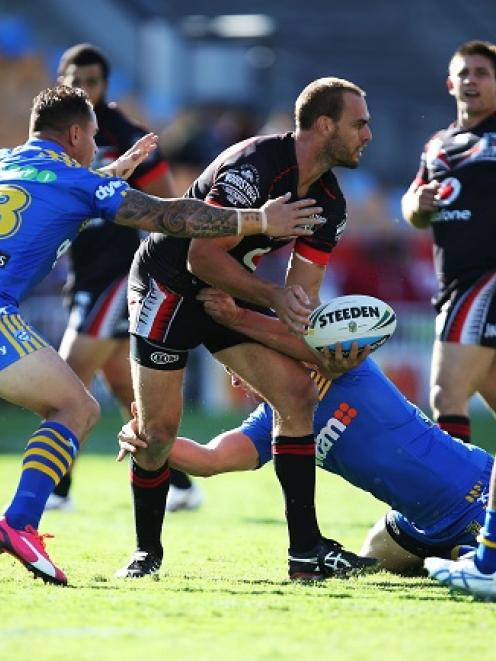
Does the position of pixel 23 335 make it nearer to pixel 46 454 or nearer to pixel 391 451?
pixel 46 454

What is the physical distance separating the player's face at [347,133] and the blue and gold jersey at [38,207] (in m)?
1.02

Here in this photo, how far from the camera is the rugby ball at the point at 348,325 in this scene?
652 centimetres

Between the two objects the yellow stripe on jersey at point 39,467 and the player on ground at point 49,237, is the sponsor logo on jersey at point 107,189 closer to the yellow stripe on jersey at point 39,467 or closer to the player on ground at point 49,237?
the player on ground at point 49,237

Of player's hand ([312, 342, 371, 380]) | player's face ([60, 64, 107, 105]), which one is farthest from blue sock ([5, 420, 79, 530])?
player's face ([60, 64, 107, 105])

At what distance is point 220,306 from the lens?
6539mm

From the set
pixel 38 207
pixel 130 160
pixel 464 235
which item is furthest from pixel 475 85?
pixel 38 207

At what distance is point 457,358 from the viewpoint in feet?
28.1

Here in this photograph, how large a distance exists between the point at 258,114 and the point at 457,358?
15.8 m

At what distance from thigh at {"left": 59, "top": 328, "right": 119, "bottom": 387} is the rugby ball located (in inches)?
136

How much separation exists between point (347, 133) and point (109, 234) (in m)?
3.66

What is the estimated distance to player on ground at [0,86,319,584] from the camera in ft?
20.0

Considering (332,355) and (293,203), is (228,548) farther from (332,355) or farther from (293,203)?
(293,203)

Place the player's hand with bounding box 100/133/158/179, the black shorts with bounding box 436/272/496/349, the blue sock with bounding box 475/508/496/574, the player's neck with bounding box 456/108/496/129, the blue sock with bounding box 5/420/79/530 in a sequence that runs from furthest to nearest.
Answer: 1. the player's neck with bounding box 456/108/496/129
2. the black shorts with bounding box 436/272/496/349
3. the player's hand with bounding box 100/133/158/179
4. the blue sock with bounding box 5/420/79/530
5. the blue sock with bounding box 475/508/496/574

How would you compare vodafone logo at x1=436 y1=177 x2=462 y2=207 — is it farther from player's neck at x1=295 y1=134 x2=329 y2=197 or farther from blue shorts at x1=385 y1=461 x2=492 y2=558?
blue shorts at x1=385 y1=461 x2=492 y2=558
